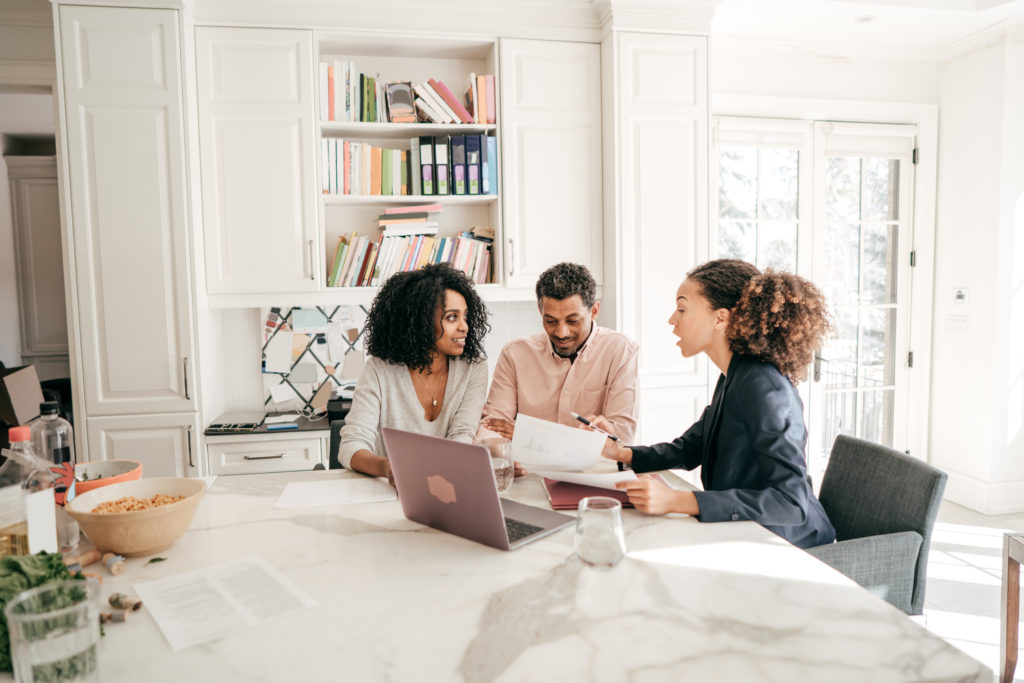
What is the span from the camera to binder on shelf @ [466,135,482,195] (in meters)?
3.13

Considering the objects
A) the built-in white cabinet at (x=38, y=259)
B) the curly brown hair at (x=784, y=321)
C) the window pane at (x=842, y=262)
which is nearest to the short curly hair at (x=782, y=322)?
the curly brown hair at (x=784, y=321)

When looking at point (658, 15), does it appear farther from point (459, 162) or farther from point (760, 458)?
point (760, 458)

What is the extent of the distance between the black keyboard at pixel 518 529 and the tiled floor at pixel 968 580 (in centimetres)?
184

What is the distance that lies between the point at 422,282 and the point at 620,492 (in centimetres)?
99

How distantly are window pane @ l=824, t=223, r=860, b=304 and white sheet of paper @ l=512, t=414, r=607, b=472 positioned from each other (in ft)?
10.1

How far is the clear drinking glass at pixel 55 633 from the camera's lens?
0.72m

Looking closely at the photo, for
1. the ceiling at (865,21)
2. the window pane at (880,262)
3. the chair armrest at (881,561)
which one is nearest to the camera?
the chair armrest at (881,561)

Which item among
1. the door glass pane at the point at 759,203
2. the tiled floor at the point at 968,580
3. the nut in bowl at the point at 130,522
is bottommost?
the tiled floor at the point at 968,580

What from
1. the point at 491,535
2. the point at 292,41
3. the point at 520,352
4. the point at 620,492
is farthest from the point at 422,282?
the point at 292,41

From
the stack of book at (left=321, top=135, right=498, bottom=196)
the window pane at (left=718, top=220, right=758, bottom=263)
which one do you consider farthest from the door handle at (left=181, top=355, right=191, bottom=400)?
the window pane at (left=718, top=220, right=758, bottom=263)

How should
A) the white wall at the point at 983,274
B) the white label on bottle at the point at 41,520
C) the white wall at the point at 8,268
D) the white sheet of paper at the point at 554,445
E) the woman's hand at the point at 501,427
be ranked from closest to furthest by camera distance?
1. the white label on bottle at the point at 41,520
2. the white sheet of paper at the point at 554,445
3. the woman's hand at the point at 501,427
4. the white wall at the point at 983,274
5. the white wall at the point at 8,268

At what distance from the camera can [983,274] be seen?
12.3 feet

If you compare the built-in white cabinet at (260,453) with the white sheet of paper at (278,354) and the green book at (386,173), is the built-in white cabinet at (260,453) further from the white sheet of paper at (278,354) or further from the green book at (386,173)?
the green book at (386,173)

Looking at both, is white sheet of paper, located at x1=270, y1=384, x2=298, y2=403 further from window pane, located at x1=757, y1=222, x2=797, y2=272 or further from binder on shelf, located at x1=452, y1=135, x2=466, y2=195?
window pane, located at x1=757, y1=222, x2=797, y2=272
